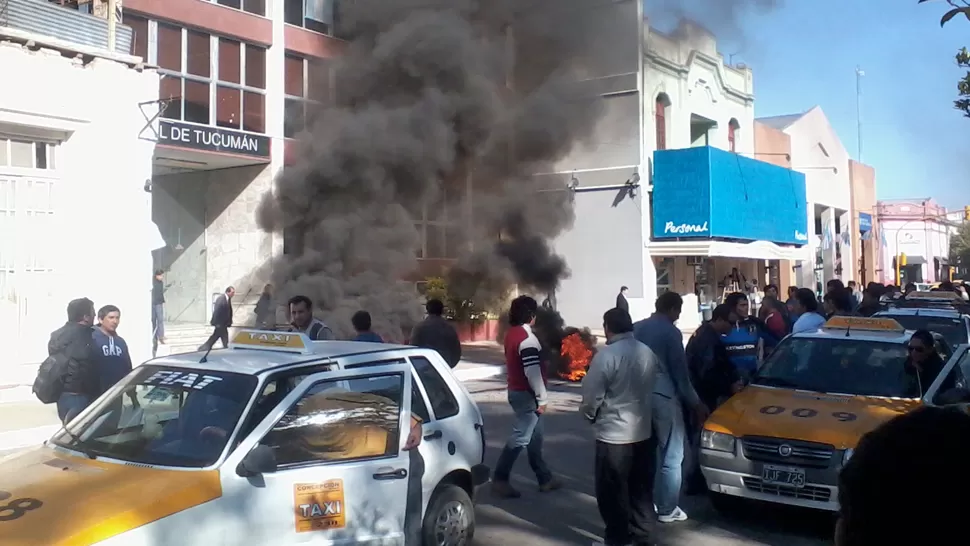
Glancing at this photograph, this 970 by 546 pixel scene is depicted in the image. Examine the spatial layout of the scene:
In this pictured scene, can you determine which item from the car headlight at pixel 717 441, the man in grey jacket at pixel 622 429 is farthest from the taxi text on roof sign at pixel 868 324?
the man in grey jacket at pixel 622 429

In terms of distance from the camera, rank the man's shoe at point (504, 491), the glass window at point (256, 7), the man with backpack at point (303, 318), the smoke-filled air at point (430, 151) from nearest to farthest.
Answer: the man's shoe at point (504, 491), the man with backpack at point (303, 318), the smoke-filled air at point (430, 151), the glass window at point (256, 7)

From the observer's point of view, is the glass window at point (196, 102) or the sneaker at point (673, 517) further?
the glass window at point (196, 102)

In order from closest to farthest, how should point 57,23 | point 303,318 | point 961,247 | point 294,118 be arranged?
point 303,318 → point 57,23 → point 294,118 → point 961,247

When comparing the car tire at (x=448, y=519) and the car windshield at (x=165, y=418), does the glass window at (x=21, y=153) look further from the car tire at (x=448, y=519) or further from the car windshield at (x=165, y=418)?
the car tire at (x=448, y=519)

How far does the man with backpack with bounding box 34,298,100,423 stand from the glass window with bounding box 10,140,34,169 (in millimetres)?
7926

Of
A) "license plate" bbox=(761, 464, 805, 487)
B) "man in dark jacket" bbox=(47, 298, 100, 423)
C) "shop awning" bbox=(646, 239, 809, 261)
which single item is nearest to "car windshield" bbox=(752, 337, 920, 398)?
"license plate" bbox=(761, 464, 805, 487)

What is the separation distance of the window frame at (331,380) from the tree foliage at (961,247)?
194ft

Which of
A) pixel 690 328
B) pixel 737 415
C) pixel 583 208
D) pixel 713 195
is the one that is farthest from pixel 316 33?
pixel 737 415

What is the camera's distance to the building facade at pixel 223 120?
1733 centimetres

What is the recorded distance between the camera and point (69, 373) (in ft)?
19.4

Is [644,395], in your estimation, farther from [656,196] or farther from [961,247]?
[961,247]

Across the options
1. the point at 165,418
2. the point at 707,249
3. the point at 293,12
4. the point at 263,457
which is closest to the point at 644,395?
the point at 263,457

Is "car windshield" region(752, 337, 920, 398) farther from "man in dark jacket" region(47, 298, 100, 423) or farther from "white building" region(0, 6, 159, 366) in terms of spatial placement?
"white building" region(0, 6, 159, 366)

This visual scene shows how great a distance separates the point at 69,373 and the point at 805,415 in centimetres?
525
